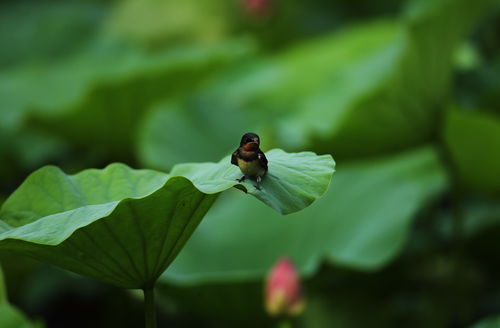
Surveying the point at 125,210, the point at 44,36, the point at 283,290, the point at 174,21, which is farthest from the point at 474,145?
the point at 44,36

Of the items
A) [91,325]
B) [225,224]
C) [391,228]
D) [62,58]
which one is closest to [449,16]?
[391,228]

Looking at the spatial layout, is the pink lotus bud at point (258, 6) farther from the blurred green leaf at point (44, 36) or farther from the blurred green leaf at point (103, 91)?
the blurred green leaf at point (44, 36)

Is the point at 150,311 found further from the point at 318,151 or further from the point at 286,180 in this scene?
the point at 318,151

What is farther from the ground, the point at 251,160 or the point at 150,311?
the point at 251,160

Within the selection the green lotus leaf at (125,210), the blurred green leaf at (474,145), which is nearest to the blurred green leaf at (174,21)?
the blurred green leaf at (474,145)

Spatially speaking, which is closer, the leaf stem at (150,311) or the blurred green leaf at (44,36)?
the leaf stem at (150,311)

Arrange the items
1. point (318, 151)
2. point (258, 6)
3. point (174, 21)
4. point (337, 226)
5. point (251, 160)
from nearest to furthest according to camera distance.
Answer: point (251, 160) < point (337, 226) < point (318, 151) < point (258, 6) < point (174, 21)

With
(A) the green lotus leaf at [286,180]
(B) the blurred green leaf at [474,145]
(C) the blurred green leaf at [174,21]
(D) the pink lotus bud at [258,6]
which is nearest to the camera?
(A) the green lotus leaf at [286,180]
